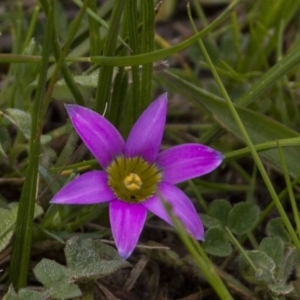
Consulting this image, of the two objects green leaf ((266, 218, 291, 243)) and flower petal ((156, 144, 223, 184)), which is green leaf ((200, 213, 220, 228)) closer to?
green leaf ((266, 218, 291, 243))

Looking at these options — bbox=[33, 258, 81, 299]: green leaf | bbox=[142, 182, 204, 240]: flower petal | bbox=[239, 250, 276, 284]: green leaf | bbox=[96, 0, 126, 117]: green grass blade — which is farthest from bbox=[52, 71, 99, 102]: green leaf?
bbox=[239, 250, 276, 284]: green leaf

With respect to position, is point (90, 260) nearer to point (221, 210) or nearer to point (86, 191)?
point (86, 191)

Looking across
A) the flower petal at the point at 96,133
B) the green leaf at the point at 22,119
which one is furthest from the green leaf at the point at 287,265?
the green leaf at the point at 22,119

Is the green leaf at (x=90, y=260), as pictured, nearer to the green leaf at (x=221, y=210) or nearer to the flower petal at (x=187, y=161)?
the flower petal at (x=187, y=161)

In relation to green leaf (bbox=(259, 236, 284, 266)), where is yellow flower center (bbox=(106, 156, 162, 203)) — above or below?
above

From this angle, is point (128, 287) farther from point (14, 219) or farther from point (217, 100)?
point (217, 100)

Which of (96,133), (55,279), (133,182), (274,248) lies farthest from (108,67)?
(274,248)
